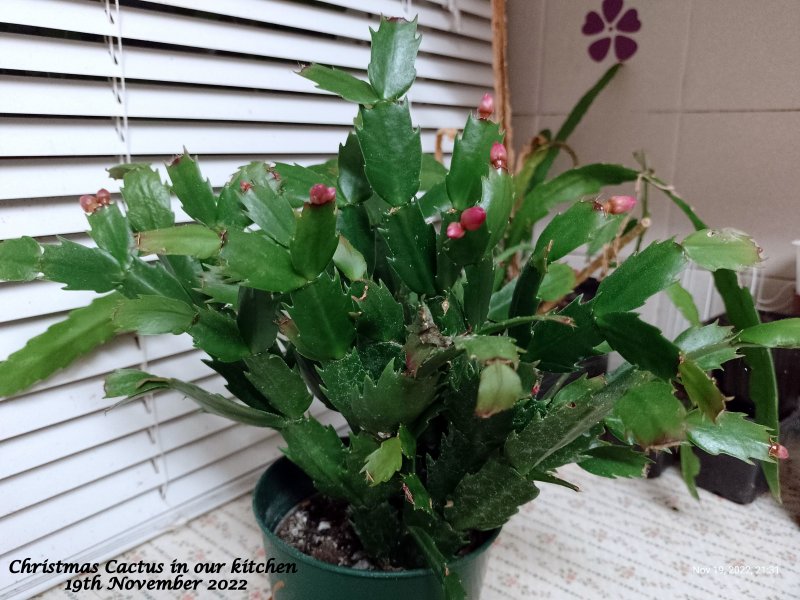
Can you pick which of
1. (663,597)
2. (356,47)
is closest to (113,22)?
(356,47)

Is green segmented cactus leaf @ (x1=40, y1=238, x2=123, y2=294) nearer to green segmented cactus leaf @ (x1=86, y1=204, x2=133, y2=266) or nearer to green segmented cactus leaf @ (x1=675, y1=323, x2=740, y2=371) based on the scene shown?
green segmented cactus leaf @ (x1=86, y1=204, x2=133, y2=266)

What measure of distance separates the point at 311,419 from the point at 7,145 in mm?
435

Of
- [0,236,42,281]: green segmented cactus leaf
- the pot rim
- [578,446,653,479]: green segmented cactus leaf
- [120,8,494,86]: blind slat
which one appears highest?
[120,8,494,86]: blind slat

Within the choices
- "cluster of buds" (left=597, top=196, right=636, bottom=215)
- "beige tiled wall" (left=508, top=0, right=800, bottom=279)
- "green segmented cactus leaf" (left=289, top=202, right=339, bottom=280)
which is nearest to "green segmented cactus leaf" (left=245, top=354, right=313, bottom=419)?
"green segmented cactus leaf" (left=289, top=202, right=339, bottom=280)

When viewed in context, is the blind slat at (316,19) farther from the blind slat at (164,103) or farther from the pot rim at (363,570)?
the pot rim at (363,570)

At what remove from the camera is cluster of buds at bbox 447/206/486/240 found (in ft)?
1.43

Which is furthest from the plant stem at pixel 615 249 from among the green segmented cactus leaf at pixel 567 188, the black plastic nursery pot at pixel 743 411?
the black plastic nursery pot at pixel 743 411

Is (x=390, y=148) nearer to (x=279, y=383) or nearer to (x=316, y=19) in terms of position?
(x=279, y=383)

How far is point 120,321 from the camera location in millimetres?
465

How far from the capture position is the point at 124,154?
72 centimetres

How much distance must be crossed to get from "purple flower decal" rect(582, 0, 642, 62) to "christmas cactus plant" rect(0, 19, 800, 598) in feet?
→ 2.27

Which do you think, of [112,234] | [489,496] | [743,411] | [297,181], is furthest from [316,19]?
[743,411]

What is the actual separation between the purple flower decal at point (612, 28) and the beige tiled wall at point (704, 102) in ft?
0.04

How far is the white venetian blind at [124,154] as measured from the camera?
2.14 ft
